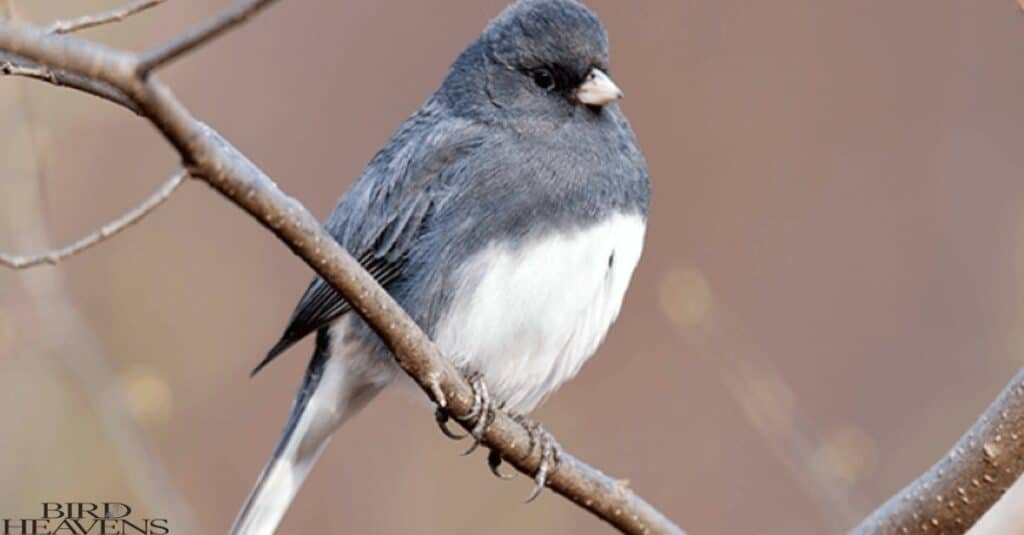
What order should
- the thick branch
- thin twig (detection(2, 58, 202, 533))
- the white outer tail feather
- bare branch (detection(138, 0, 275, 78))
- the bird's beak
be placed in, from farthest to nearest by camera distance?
the white outer tail feather → thin twig (detection(2, 58, 202, 533)) → the bird's beak → the thick branch → bare branch (detection(138, 0, 275, 78))

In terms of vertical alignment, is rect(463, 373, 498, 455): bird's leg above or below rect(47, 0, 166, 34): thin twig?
below

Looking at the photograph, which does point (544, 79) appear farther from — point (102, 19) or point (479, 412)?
point (102, 19)

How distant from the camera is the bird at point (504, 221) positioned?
8.80 feet

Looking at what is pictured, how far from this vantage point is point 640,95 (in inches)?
180

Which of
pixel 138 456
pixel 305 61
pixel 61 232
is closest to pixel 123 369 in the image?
pixel 61 232

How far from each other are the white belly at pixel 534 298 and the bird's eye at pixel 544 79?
332 millimetres

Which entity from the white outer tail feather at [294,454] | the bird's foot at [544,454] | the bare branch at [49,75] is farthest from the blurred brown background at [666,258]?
the bare branch at [49,75]

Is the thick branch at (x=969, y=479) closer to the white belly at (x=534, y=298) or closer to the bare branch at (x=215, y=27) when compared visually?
the white belly at (x=534, y=298)

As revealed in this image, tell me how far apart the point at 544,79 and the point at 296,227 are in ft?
3.76

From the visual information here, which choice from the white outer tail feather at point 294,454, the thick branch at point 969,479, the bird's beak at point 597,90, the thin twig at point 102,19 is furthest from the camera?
the white outer tail feather at point 294,454

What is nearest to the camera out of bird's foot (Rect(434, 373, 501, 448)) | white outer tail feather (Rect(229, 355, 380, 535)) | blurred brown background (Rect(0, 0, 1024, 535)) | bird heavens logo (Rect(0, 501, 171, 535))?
bird's foot (Rect(434, 373, 501, 448))

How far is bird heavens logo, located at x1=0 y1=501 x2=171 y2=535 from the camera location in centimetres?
324

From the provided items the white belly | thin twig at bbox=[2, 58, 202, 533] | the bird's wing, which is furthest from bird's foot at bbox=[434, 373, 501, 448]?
thin twig at bbox=[2, 58, 202, 533]

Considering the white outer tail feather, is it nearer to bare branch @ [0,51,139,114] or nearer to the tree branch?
the tree branch
